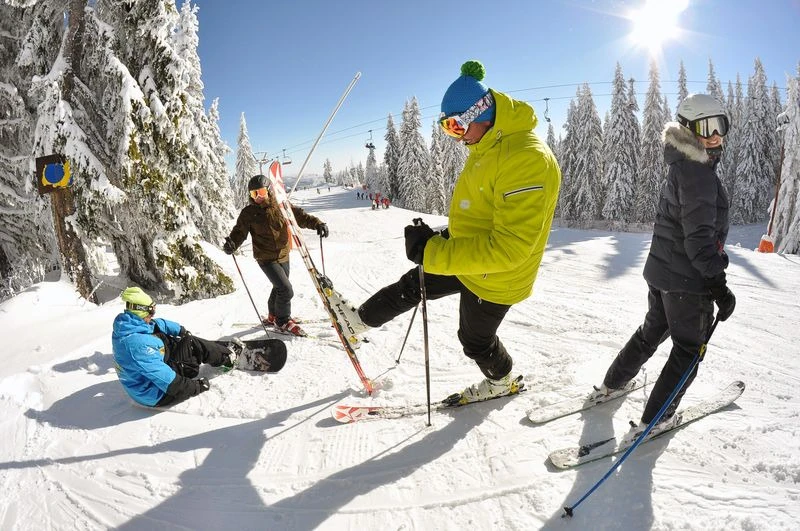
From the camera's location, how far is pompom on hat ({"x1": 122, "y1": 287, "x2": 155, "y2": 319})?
3855mm

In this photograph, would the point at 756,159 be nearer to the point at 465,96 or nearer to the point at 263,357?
the point at 465,96

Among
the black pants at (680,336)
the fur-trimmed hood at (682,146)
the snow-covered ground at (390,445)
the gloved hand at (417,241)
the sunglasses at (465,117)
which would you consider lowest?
the snow-covered ground at (390,445)

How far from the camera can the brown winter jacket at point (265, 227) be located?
531cm

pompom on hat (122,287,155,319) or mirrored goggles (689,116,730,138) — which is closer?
mirrored goggles (689,116,730,138)

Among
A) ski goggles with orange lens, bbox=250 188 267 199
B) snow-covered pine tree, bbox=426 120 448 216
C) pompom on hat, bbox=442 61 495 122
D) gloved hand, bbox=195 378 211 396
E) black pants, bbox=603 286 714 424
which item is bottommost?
gloved hand, bbox=195 378 211 396

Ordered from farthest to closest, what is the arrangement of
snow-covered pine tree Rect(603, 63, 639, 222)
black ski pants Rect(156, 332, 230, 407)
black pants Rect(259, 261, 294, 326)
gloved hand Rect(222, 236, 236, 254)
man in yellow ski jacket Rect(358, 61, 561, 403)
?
1. snow-covered pine tree Rect(603, 63, 639, 222)
2. black pants Rect(259, 261, 294, 326)
3. gloved hand Rect(222, 236, 236, 254)
4. black ski pants Rect(156, 332, 230, 407)
5. man in yellow ski jacket Rect(358, 61, 561, 403)

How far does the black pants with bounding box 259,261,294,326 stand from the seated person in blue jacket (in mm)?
1470

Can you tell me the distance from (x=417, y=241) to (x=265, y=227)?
131 inches

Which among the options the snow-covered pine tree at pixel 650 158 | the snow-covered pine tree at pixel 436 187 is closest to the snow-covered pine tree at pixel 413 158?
the snow-covered pine tree at pixel 436 187

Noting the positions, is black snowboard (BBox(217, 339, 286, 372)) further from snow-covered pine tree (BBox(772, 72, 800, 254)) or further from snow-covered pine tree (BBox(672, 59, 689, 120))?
snow-covered pine tree (BBox(672, 59, 689, 120))

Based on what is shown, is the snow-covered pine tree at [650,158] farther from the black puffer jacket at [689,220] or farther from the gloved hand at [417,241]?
the gloved hand at [417,241]

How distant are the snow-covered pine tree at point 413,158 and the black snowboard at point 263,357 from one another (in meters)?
44.0

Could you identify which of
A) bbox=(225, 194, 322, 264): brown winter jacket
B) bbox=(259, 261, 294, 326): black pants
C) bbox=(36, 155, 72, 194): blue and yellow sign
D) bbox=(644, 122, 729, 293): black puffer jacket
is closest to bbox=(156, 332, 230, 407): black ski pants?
bbox=(259, 261, 294, 326): black pants

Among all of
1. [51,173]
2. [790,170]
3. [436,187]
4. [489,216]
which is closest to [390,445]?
[489,216]
